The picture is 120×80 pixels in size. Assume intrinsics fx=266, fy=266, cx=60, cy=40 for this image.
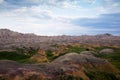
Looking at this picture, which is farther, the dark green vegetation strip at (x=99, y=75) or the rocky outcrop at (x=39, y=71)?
the dark green vegetation strip at (x=99, y=75)

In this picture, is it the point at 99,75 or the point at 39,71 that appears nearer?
the point at 39,71

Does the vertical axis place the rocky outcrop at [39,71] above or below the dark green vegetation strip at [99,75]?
above

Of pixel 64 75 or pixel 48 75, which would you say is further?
pixel 64 75

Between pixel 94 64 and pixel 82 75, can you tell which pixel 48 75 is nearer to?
pixel 82 75

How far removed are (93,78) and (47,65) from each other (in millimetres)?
12837

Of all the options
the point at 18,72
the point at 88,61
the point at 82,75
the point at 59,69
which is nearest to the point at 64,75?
the point at 59,69

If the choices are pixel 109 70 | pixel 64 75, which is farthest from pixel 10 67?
pixel 109 70

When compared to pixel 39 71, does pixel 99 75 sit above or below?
below

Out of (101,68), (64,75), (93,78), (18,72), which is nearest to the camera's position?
(18,72)

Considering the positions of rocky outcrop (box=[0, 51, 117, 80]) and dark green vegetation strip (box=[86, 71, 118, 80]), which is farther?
dark green vegetation strip (box=[86, 71, 118, 80])

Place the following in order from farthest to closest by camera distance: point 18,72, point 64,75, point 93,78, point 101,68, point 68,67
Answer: point 101,68
point 93,78
point 68,67
point 64,75
point 18,72

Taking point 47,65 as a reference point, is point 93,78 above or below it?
below

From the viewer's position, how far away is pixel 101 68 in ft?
221

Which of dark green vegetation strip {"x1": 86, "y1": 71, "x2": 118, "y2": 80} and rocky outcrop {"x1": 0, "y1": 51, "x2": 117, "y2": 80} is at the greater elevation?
rocky outcrop {"x1": 0, "y1": 51, "x2": 117, "y2": 80}
